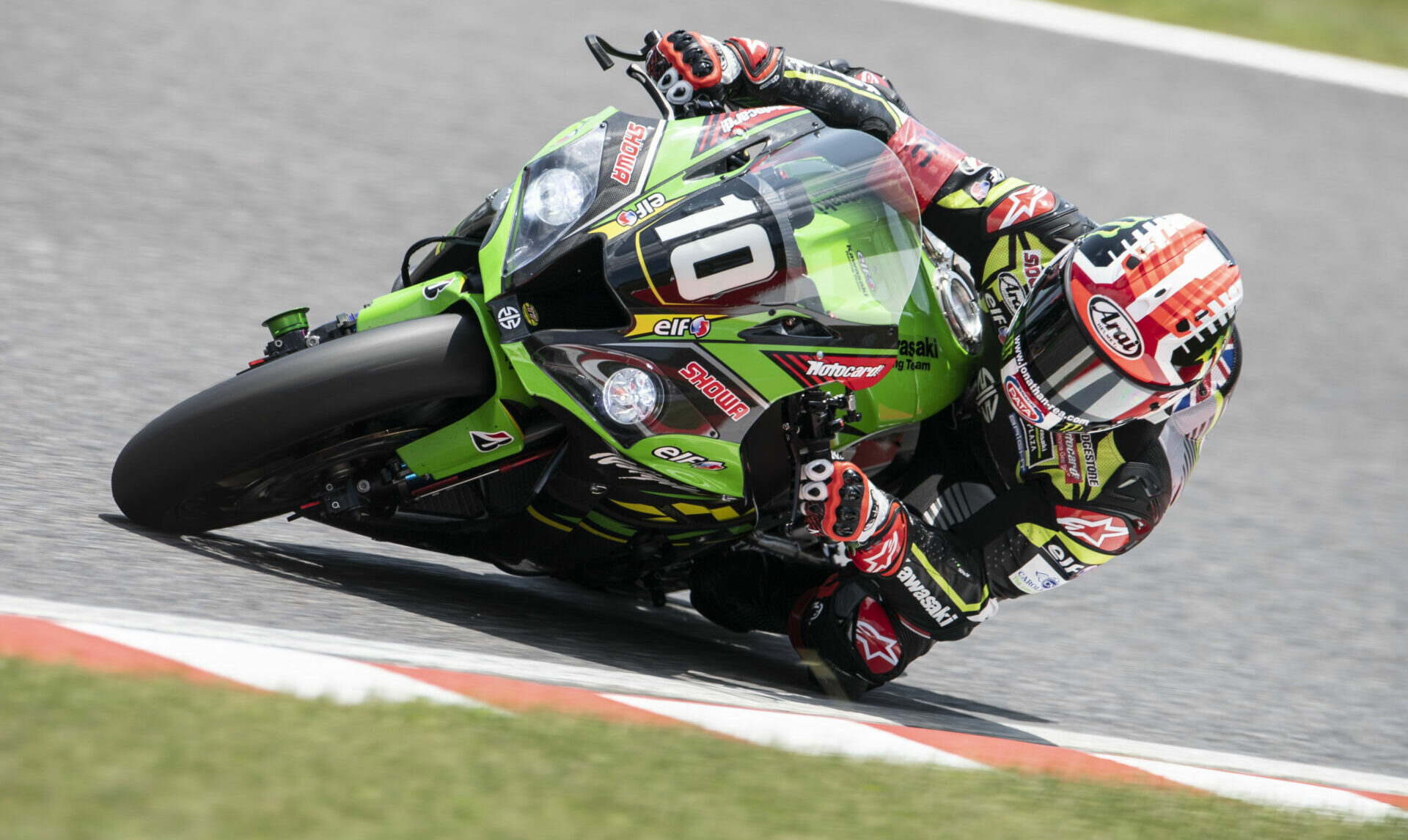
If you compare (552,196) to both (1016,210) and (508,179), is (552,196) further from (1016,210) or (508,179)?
(508,179)

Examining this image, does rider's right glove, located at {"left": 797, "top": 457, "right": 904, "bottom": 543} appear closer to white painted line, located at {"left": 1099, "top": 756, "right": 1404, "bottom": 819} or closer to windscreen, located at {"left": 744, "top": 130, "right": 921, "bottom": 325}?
windscreen, located at {"left": 744, "top": 130, "right": 921, "bottom": 325}

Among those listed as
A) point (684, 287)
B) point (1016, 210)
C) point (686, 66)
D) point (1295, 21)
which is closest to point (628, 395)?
point (684, 287)

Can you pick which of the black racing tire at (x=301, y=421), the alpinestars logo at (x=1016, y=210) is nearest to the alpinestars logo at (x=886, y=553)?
the alpinestars logo at (x=1016, y=210)

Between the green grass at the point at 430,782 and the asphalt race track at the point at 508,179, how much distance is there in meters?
0.65

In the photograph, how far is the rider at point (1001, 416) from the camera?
130 inches

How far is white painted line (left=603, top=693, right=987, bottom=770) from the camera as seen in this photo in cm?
294

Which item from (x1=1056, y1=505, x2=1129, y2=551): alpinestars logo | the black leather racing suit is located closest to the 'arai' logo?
the black leather racing suit

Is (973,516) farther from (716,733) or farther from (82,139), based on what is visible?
(82,139)

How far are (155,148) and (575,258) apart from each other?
326 cm

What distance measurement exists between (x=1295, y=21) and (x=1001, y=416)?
6894 mm

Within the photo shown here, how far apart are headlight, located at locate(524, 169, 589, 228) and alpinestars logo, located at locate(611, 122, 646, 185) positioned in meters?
0.08

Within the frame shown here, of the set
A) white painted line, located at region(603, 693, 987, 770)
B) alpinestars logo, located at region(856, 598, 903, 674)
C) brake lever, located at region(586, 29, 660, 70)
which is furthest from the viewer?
alpinestars logo, located at region(856, 598, 903, 674)

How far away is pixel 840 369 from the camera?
10.4 ft

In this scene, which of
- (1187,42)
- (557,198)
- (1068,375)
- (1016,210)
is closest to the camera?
(557,198)
